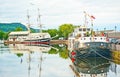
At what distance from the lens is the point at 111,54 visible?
57688mm

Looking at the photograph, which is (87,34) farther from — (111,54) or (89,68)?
(89,68)

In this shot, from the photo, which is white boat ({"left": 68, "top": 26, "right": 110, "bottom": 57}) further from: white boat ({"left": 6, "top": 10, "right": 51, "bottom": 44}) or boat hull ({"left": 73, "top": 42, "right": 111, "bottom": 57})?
white boat ({"left": 6, "top": 10, "right": 51, "bottom": 44})

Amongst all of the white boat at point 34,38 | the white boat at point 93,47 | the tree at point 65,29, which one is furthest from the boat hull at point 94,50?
the tree at point 65,29

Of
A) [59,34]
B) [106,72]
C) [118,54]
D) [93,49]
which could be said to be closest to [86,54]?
[93,49]

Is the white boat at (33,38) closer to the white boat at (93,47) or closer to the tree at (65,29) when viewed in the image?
the tree at (65,29)

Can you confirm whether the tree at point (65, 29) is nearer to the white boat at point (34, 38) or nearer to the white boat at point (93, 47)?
the white boat at point (34, 38)

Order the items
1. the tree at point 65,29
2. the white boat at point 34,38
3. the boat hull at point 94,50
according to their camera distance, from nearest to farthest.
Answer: the boat hull at point 94,50, the white boat at point 34,38, the tree at point 65,29

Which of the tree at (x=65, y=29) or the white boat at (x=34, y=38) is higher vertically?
the tree at (x=65, y=29)

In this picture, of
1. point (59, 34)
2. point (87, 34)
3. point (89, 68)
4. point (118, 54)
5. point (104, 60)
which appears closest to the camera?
point (89, 68)

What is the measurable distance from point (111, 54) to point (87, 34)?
8481mm

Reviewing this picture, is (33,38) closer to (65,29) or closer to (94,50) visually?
(65,29)

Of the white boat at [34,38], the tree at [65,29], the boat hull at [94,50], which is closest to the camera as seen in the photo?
the boat hull at [94,50]

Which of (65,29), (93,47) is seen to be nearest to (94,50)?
(93,47)

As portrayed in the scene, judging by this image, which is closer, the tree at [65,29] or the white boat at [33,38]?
the white boat at [33,38]
